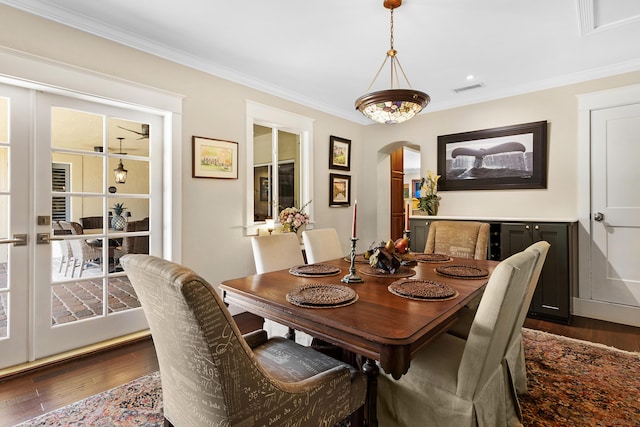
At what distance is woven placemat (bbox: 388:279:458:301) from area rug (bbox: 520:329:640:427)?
35.4 inches

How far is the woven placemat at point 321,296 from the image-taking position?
1.37 metres

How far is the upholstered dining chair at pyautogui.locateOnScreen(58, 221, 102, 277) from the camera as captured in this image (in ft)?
8.03

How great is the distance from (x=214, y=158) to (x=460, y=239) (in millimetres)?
2450

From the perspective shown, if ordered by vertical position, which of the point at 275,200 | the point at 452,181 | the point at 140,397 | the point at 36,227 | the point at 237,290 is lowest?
the point at 140,397

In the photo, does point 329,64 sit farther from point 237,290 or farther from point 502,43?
point 237,290

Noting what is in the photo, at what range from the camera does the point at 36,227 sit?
228 centimetres

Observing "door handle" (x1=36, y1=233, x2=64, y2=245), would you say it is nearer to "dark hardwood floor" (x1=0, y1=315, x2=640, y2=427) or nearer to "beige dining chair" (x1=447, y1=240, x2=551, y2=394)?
"dark hardwood floor" (x1=0, y1=315, x2=640, y2=427)

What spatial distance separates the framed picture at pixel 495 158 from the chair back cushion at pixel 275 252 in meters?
2.51

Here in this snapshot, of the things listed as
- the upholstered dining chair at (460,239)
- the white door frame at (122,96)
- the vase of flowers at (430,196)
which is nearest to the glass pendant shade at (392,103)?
the upholstered dining chair at (460,239)

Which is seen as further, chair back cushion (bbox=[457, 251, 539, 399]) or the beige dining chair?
the beige dining chair

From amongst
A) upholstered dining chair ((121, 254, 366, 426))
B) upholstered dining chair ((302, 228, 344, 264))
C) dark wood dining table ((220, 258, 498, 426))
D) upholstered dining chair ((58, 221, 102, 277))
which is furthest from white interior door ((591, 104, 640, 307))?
upholstered dining chair ((58, 221, 102, 277))

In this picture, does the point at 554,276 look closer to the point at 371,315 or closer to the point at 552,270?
the point at 552,270

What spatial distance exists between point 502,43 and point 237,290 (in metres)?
2.86

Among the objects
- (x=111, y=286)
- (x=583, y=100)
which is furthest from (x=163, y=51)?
(x=583, y=100)
